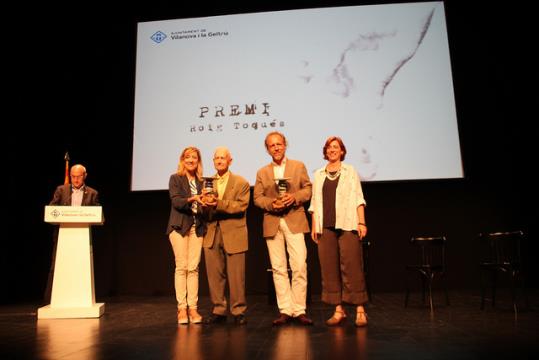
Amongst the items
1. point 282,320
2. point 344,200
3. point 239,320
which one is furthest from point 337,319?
point 344,200

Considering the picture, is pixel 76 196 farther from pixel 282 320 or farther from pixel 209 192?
pixel 282 320

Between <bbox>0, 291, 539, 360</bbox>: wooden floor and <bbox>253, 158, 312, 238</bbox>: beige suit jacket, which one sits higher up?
<bbox>253, 158, 312, 238</bbox>: beige suit jacket

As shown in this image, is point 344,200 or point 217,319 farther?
point 217,319

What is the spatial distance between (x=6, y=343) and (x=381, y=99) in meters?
4.17

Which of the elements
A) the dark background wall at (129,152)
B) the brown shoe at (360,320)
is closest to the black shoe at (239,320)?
the brown shoe at (360,320)

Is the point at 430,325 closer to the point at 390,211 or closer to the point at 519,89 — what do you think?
the point at 390,211

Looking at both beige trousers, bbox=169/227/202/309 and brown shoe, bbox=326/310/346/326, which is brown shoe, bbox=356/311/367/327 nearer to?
brown shoe, bbox=326/310/346/326

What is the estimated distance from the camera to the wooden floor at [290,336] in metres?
2.31

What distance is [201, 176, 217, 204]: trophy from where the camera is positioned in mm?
3150

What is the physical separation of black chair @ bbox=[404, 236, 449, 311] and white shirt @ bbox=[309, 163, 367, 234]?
1.28 meters

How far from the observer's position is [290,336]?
279 centimetres

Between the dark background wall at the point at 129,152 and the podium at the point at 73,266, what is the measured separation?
5.52 ft

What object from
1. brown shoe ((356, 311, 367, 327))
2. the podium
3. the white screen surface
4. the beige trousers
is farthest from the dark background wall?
brown shoe ((356, 311, 367, 327))

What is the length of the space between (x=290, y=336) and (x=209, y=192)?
1132 millimetres
